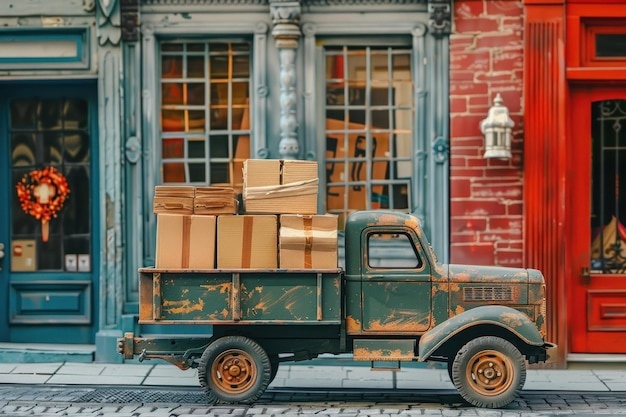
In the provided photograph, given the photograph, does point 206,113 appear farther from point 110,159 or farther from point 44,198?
point 44,198

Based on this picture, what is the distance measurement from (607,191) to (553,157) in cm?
72

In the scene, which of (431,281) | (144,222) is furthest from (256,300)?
(144,222)

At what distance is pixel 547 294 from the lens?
440 inches

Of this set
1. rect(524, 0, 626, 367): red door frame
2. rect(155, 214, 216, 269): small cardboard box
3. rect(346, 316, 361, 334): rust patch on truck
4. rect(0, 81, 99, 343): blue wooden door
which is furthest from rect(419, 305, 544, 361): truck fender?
rect(0, 81, 99, 343): blue wooden door

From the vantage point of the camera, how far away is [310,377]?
417 inches

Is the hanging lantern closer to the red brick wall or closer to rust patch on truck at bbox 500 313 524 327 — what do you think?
the red brick wall

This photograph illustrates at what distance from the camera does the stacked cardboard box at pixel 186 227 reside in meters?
9.05

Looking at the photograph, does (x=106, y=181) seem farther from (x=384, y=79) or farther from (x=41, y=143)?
(x=384, y=79)

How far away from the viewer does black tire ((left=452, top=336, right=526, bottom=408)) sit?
8.97 m

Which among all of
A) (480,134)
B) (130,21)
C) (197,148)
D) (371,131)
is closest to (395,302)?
(480,134)

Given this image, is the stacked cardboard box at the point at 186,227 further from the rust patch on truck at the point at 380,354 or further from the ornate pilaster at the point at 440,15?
the ornate pilaster at the point at 440,15

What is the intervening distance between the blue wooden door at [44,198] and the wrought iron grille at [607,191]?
5.32m

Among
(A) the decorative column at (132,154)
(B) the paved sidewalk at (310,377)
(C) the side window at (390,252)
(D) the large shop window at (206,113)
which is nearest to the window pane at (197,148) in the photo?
(D) the large shop window at (206,113)

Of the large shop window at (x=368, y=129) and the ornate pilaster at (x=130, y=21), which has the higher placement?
the ornate pilaster at (x=130, y=21)
